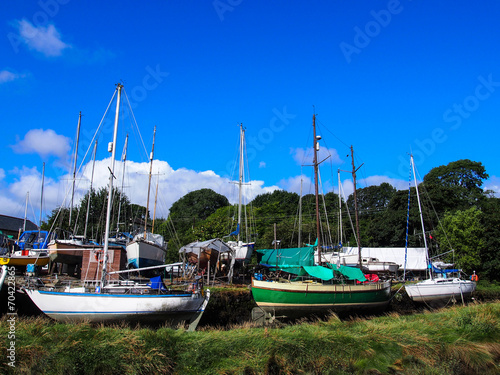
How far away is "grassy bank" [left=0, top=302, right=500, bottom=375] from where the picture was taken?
28.7 feet

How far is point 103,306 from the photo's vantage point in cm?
1441

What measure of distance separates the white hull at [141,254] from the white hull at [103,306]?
9424 mm

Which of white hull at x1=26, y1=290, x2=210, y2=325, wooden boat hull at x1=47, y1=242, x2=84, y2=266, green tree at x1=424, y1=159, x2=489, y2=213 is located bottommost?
white hull at x1=26, y1=290, x2=210, y2=325

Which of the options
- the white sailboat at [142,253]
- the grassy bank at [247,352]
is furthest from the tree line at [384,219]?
the grassy bank at [247,352]

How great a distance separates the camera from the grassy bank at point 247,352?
344 inches

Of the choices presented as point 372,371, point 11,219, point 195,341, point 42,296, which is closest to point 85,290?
point 42,296

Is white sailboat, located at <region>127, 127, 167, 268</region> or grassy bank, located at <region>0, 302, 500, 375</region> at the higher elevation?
white sailboat, located at <region>127, 127, 167, 268</region>

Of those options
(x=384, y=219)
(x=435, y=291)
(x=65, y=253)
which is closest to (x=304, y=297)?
(x=435, y=291)

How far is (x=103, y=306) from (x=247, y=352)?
7.78m

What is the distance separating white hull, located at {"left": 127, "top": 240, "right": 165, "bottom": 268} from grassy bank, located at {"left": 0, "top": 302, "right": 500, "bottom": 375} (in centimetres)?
1221

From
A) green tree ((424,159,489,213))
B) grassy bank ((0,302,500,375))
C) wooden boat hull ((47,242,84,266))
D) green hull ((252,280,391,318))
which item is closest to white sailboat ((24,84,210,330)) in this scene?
grassy bank ((0,302,500,375))

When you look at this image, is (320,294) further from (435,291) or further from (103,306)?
(103,306)

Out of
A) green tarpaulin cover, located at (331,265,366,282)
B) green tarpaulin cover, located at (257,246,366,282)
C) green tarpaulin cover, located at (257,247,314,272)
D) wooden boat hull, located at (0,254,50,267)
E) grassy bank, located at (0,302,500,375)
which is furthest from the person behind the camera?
green tarpaulin cover, located at (257,247,314,272)

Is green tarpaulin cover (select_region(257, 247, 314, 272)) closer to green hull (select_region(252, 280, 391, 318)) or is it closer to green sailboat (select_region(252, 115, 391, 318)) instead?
green sailboat (select_region(252, 115, 391, 318))
